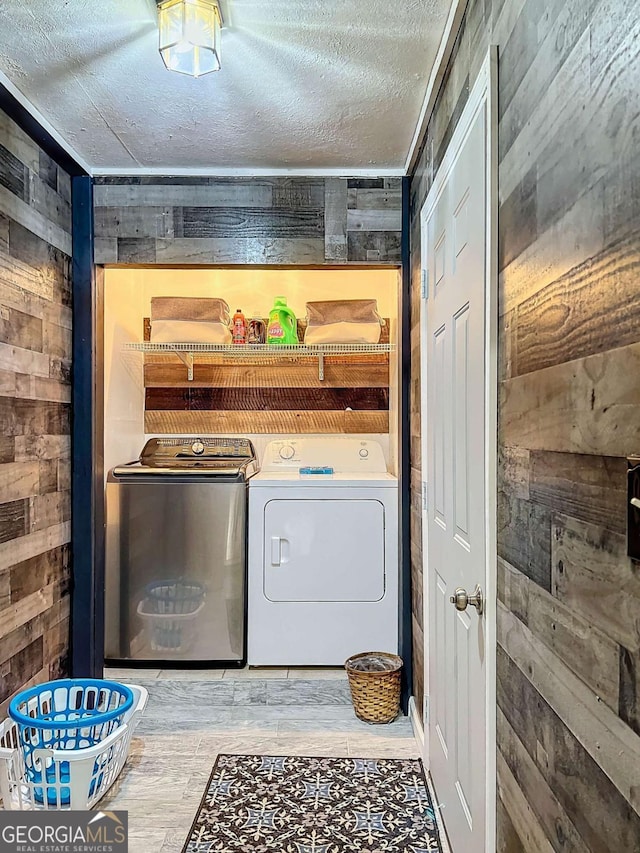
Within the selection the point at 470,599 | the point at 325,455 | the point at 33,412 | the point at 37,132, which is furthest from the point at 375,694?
the point at 37,132

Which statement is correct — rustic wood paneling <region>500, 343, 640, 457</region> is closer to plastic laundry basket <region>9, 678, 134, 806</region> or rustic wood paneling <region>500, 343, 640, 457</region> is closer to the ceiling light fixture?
the ceiling light fixture

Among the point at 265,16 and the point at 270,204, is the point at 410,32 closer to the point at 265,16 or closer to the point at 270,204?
the point at 265,16

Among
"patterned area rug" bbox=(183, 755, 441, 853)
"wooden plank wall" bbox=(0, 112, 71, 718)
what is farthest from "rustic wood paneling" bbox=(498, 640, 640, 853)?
"wooden plank wall" bbox=(0, 112, 71, 718)

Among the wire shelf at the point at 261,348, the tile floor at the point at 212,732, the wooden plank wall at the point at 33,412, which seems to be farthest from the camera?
the wire shelf at the point at 261,348

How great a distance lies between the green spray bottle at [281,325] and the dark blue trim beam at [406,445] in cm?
85

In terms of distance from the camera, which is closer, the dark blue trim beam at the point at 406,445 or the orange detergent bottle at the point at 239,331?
the dark blue trim beam at the point at 406,445

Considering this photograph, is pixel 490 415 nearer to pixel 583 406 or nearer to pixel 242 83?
pixel 583 406

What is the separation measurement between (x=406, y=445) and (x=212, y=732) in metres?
1.43

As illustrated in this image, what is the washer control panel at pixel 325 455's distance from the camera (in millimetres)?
3682

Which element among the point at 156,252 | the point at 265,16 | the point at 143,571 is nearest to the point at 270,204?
the point at 156,252

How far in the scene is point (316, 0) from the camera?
161 cm

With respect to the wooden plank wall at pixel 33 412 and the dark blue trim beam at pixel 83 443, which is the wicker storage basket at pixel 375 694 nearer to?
the dark blue trim beam at pixel 83 443

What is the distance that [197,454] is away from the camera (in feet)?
11.8

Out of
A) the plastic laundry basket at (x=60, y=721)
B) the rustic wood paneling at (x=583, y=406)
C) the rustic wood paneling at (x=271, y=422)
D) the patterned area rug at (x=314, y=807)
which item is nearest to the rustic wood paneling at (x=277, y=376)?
the rustic wood paneling at (x=271, y=422)
